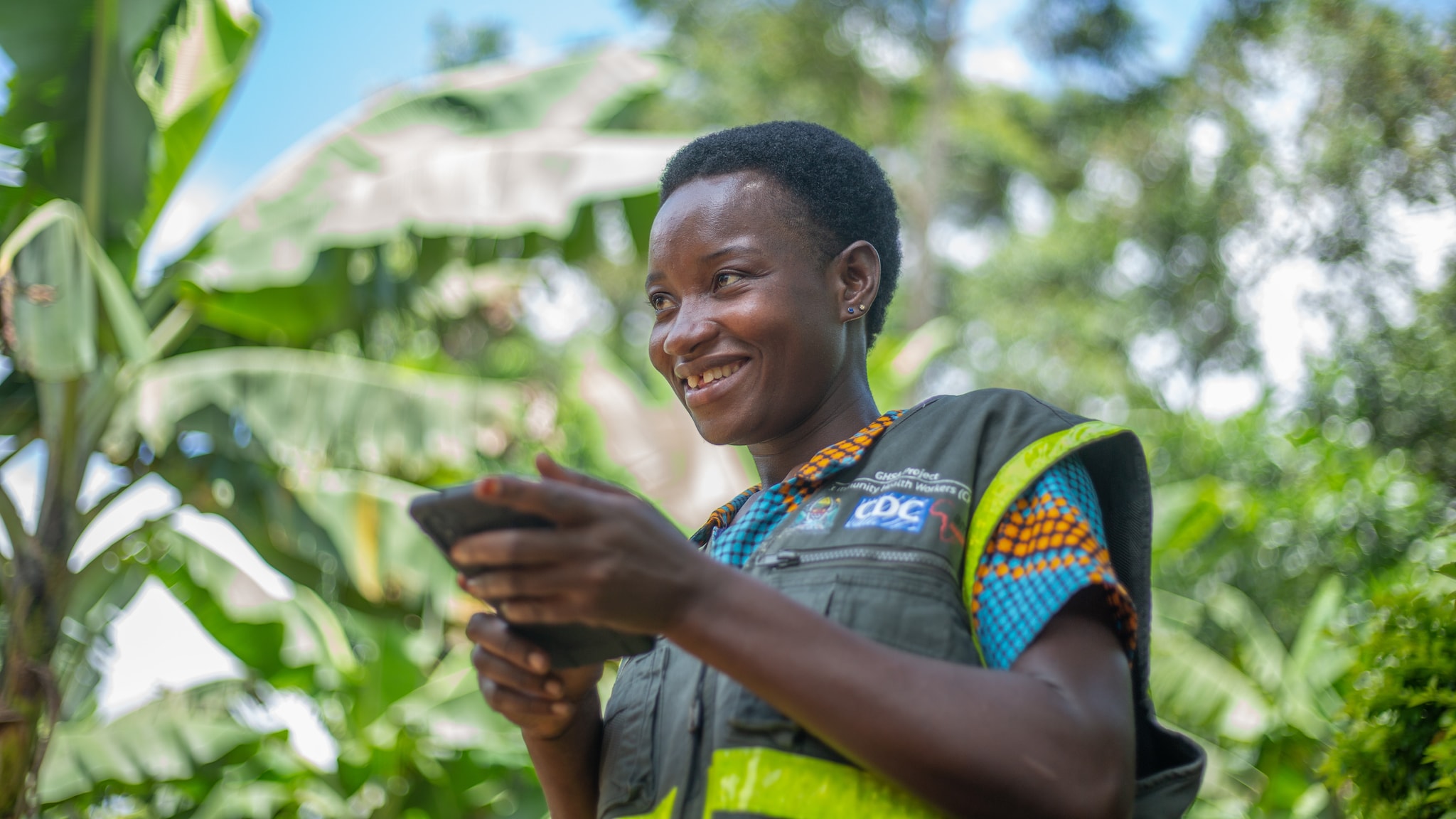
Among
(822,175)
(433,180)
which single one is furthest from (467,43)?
(822,175)

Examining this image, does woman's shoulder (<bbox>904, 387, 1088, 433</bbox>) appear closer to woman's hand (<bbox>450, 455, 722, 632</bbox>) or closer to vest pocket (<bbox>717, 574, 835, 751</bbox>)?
vest pocket (<bbox>717, 574, 835, 751</bbox>)

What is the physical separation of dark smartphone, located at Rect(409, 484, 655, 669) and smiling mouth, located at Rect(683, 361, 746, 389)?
54 centimetres

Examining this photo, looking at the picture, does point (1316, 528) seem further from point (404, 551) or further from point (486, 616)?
point (486, 616)

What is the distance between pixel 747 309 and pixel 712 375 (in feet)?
0.42

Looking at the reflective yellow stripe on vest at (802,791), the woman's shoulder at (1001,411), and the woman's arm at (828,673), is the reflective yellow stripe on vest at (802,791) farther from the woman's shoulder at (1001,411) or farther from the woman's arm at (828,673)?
the woman's shoulder at (1001,411)

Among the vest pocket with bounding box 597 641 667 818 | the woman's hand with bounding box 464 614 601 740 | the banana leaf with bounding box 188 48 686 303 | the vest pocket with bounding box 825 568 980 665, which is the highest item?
the vest pocket with bounding box 825 568 980 665

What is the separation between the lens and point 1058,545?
1.36 m

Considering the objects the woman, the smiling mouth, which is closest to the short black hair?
the woman

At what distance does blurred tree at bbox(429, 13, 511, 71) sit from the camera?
18.6 metres

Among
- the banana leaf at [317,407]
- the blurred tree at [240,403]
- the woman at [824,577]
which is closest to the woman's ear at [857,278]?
the woman at [824,577]

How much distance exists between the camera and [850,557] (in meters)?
1.45

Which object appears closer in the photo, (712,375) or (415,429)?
(712,375)

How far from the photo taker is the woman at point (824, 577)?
47.0 inches

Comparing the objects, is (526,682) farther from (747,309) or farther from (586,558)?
(747,309)
